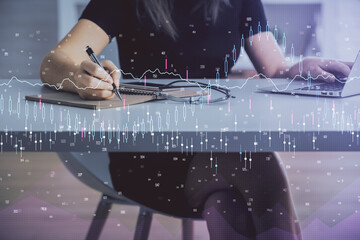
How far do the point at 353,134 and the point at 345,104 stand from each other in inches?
7.4

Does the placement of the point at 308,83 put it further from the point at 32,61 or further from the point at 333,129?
the point at 32,61

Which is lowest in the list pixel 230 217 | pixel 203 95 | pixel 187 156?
pixel 230 217

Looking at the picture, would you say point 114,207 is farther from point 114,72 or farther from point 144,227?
point 114,72

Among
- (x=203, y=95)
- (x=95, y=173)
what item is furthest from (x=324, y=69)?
(x=95, y=173)

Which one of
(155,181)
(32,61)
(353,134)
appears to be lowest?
(155,181)

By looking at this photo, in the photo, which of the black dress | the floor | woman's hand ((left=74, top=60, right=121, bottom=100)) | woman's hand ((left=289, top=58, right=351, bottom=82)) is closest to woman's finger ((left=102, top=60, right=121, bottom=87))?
woman's hand ((left=74, top=60, right=121, bottom=100))

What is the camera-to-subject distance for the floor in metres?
1.67

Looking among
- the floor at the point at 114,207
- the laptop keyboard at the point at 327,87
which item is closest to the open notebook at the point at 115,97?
the laptop keyboard at the point at 327,87

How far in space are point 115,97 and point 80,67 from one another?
8cm

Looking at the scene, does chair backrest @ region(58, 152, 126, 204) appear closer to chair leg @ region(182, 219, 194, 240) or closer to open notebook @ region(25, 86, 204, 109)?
open notebook @ region(25, 86, 204, 109)

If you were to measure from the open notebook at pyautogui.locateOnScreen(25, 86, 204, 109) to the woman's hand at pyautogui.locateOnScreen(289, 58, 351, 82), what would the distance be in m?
0.31

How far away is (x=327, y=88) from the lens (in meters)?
0.81

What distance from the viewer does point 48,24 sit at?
2.72 m

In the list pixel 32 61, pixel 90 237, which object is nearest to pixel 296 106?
pixel 90 237
